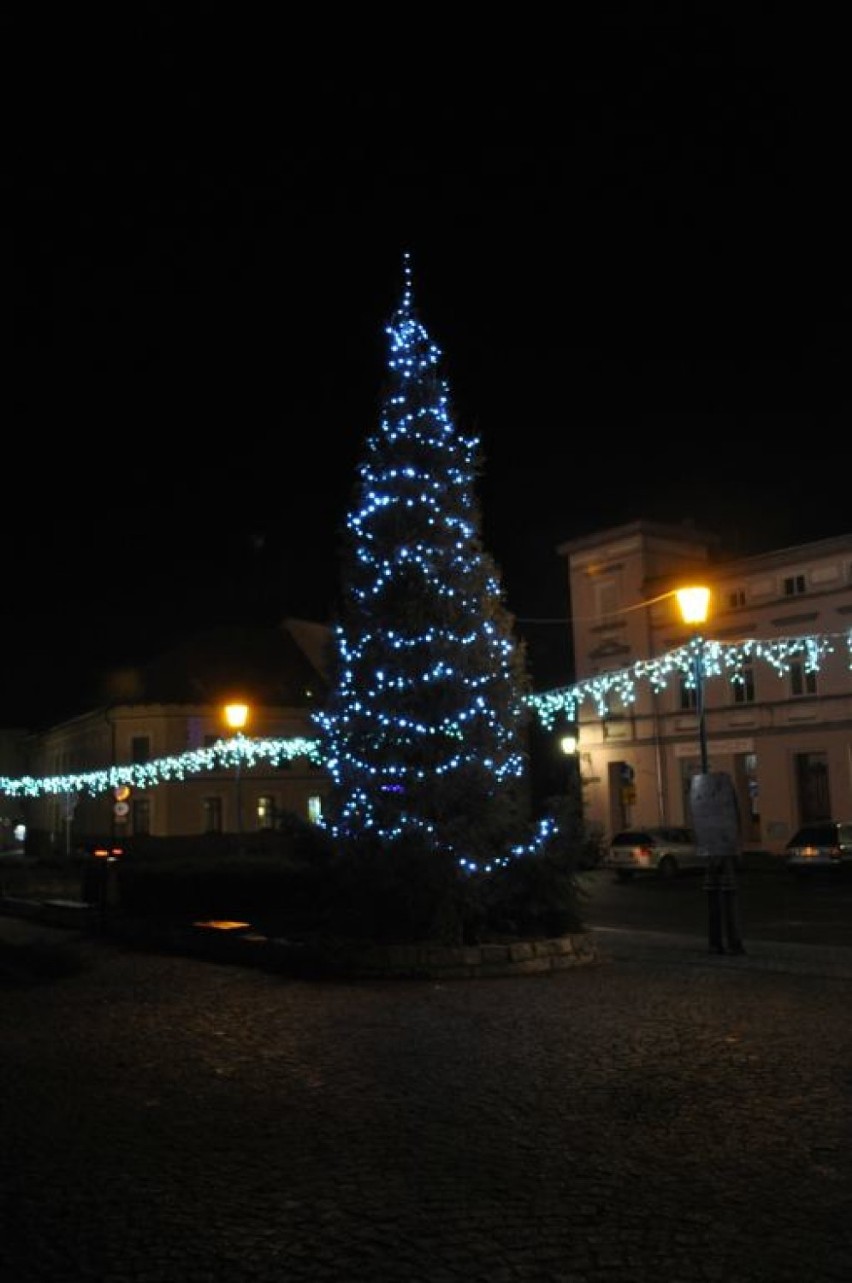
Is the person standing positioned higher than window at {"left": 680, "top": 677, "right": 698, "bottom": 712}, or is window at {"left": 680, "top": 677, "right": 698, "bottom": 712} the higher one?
window at {"left": 680, "top": 677, "right": 698, "bottom": 712}

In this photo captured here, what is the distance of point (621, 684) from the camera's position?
142 feet

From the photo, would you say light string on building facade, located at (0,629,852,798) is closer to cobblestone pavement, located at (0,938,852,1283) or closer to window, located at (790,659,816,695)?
window, located at (790,659,816,695)

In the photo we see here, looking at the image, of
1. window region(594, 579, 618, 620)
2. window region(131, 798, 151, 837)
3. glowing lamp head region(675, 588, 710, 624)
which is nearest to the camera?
glowing lamp head region(675, 588, 710, 624)

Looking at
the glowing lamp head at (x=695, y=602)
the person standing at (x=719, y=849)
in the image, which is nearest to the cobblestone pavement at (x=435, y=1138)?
the person standing at (x=719, y=849)

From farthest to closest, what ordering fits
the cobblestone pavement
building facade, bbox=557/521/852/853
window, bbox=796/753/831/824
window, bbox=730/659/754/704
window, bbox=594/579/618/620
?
window, bbox=594/579/618/620, window, bbox=730/659/754/704, window, bbox=796/753/831/824, building facade, bbox=557/521/852/853, the cobblestone pavement

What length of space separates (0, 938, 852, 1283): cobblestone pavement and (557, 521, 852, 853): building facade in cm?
2523

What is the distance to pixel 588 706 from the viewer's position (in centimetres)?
4522

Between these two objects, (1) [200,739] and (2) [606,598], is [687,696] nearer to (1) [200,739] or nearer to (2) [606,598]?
(2) [606,598]

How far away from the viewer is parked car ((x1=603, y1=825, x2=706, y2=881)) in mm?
33125

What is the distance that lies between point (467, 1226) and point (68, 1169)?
7.35 feet

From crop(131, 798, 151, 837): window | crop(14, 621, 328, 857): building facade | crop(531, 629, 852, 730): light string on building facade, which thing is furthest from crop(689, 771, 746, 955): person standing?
crop(131, 798, 151, 837): window

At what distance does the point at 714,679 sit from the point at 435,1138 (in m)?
35.6

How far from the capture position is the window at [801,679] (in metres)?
37.8

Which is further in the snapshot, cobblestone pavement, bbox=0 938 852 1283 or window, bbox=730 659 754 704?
window, bbox=730 659 754 704
